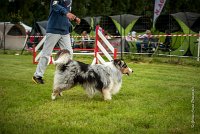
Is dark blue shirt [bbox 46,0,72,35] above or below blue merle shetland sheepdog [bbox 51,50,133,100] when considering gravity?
above

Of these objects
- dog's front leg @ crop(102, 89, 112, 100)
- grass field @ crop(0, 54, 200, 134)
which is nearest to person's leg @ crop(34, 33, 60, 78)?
grass field @ crop(0, 54, 200, 134)

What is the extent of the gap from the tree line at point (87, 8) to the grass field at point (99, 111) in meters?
28.6

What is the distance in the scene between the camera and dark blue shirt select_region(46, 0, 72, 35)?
295 inches

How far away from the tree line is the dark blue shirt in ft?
91.0

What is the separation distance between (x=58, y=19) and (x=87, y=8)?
113 ft

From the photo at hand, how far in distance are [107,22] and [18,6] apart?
18632 mm

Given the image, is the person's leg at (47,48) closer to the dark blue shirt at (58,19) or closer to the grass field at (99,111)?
the dark blue shirt at (58,19)

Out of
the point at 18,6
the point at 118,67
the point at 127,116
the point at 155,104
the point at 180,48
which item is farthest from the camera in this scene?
the point at 18,6

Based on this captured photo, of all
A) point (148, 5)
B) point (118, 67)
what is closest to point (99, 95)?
point (118, 67)

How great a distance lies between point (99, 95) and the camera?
23.1 ft

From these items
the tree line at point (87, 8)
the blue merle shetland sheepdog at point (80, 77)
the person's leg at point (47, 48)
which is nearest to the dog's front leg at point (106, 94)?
the blue merle shetland sheepdog at point (80, 77)

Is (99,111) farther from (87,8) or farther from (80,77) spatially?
(87,8)

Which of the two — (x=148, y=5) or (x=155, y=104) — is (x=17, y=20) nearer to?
(x=148, y=5)

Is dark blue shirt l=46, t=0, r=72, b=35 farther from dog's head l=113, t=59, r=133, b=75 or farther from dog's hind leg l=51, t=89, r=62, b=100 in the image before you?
dog's hind leg l=51, t=89, r=62, b=100
